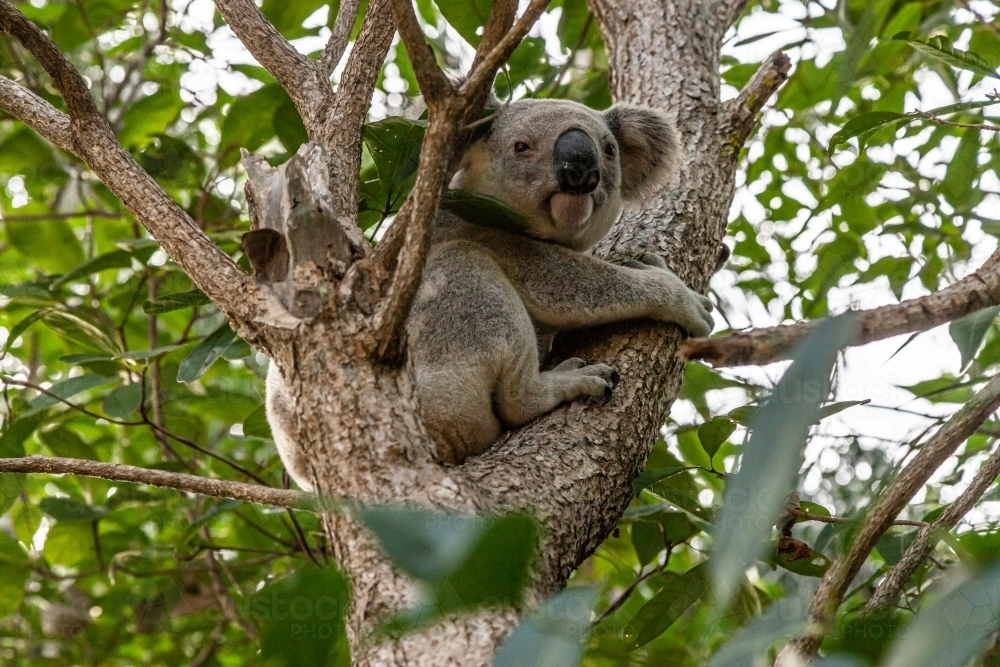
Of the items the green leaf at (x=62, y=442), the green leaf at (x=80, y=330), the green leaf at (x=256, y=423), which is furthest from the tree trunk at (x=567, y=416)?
Result: the green leaf at (x=62, y=442)

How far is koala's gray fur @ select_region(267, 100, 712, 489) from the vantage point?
268cm

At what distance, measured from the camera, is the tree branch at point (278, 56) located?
2.46 m

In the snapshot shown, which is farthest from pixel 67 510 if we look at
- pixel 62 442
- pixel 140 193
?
pixel 140 193

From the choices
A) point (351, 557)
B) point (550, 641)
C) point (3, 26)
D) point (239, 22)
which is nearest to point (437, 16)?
point (239, 22)

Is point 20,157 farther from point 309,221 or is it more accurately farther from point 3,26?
point 309,221

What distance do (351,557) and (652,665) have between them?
6.24ft

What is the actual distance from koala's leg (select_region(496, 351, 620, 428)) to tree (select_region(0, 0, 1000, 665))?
67mm

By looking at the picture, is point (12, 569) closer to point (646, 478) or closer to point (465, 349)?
point (465, 349)

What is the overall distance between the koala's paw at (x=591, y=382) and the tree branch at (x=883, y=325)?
1.16m

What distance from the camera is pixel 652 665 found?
3135 millimetres

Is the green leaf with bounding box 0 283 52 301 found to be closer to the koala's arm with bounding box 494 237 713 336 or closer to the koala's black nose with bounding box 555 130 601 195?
the koala's arm with bounding box 494 237 713 336

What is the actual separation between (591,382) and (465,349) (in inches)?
16.9

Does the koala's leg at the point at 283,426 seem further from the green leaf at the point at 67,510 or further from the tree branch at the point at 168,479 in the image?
the green leaf at the point at 67,510

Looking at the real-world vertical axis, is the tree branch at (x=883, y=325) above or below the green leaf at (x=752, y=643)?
above
